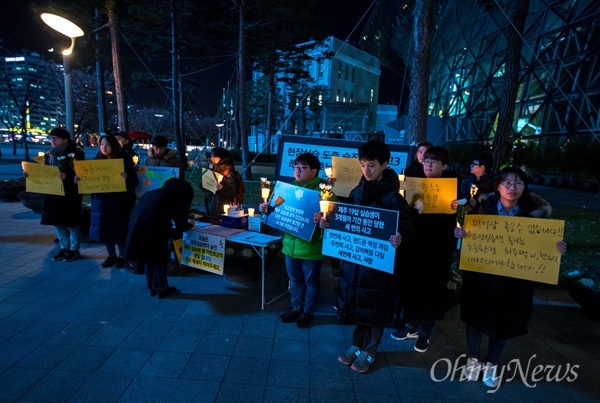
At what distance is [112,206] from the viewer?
541 centimetres

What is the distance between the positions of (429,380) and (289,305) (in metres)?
2.01

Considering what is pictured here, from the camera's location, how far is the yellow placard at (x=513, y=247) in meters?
2.74

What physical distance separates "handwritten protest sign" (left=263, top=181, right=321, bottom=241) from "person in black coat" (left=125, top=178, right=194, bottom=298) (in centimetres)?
118

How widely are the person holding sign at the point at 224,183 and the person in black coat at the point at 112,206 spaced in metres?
1.38

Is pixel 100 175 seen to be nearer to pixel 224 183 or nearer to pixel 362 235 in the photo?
pixel 224 183

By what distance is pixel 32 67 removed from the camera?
30016 millimetres

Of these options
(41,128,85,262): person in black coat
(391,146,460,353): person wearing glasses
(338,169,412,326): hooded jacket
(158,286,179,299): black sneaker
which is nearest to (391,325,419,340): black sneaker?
(391,146,460,353): person wearing glasses

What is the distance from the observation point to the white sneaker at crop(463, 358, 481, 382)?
Result: 3.14 meters

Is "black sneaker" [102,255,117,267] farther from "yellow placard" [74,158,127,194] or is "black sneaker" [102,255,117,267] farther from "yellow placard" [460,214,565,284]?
"yellow placard" [460,214,565,284]

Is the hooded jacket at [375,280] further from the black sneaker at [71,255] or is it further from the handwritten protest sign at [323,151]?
the black sneaker at [71,255]

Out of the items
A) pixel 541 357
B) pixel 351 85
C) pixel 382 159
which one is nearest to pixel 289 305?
pixel 382 159

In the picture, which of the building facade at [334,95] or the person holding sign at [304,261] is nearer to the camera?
the person holding sign at [304,261]

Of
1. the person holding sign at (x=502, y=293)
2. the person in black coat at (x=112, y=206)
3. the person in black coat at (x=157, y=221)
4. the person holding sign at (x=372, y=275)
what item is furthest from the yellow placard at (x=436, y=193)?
the person in black coat at (x=112, y=206)

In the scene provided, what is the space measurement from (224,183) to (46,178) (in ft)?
9.43
